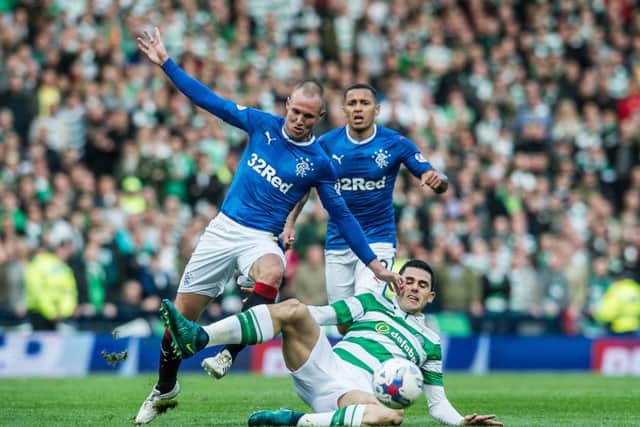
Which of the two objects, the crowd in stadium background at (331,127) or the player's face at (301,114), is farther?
the crowd in stadium background at (331,127)

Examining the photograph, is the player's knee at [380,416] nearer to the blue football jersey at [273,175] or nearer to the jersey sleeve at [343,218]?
the jersey sleeve at [343,218]

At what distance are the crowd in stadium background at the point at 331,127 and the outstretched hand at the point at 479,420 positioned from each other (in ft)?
31.2

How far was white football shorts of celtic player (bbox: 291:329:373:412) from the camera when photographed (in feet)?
32.4

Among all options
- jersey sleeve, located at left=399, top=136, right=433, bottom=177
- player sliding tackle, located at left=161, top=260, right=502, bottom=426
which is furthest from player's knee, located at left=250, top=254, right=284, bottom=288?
jersey sleeve, located at left=399, top=136, right=433, bottom=177

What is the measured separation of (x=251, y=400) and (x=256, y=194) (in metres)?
3.28

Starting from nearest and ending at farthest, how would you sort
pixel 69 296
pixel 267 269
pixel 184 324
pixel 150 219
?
pixel 184 324 → pixel 267 269 → pixel 69 296 → pixel 150 219

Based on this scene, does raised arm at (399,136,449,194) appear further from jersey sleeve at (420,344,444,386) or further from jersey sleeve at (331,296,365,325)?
jersey sleeve at (420,344,444,386)

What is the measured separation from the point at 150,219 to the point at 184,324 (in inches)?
436

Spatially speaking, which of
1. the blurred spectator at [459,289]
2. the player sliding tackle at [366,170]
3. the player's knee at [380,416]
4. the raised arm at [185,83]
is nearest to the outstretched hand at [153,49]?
the raised arm at [185,83]

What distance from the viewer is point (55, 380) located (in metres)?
17.1

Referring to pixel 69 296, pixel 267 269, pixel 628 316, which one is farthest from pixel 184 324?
pixel 628 316

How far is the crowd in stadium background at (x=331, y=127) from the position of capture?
19.9 meters

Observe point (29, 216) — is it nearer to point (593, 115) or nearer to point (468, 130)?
point (468, 130)

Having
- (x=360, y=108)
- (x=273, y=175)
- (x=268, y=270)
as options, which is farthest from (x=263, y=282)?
(x=360, y=108)
